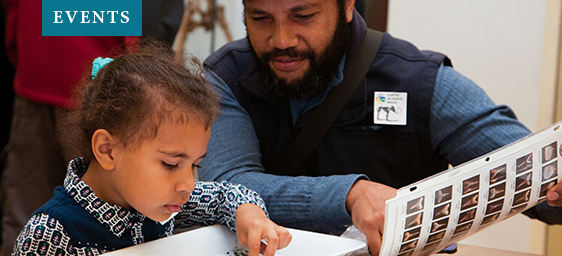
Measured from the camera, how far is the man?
5.17 feet

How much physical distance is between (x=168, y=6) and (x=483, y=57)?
1.26m

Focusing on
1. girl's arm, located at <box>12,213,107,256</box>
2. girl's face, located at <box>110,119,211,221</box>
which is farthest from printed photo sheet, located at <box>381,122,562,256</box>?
girl's arm, located at <box>12,213,107,256</box>

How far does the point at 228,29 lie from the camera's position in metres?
3.15

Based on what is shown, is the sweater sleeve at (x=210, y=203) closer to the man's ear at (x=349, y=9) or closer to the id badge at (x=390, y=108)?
the id badge at (x=390, y=108)

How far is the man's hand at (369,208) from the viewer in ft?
3.53

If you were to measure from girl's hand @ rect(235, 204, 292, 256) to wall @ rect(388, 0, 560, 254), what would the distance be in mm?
1701

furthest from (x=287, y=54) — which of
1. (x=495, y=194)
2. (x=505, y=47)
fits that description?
(x=505, y=47)

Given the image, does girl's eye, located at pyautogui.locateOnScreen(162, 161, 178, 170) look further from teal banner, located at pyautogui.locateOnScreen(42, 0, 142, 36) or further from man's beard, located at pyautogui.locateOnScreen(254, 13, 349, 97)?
teal banner, located at pyautogui.locateOnScreen(42, 0, 142, 36)

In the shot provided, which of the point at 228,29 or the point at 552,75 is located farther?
the point at 228,29

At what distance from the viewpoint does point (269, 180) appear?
141 cm

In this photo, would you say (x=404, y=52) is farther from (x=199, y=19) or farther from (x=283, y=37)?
(x=199, y=19)

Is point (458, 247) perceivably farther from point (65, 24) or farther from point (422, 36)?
point (422, 36)

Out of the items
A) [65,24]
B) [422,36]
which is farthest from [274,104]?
[422,36]

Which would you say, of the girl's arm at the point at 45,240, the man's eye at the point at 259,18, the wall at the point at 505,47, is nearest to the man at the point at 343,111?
the man's eye at the point at 259,18
